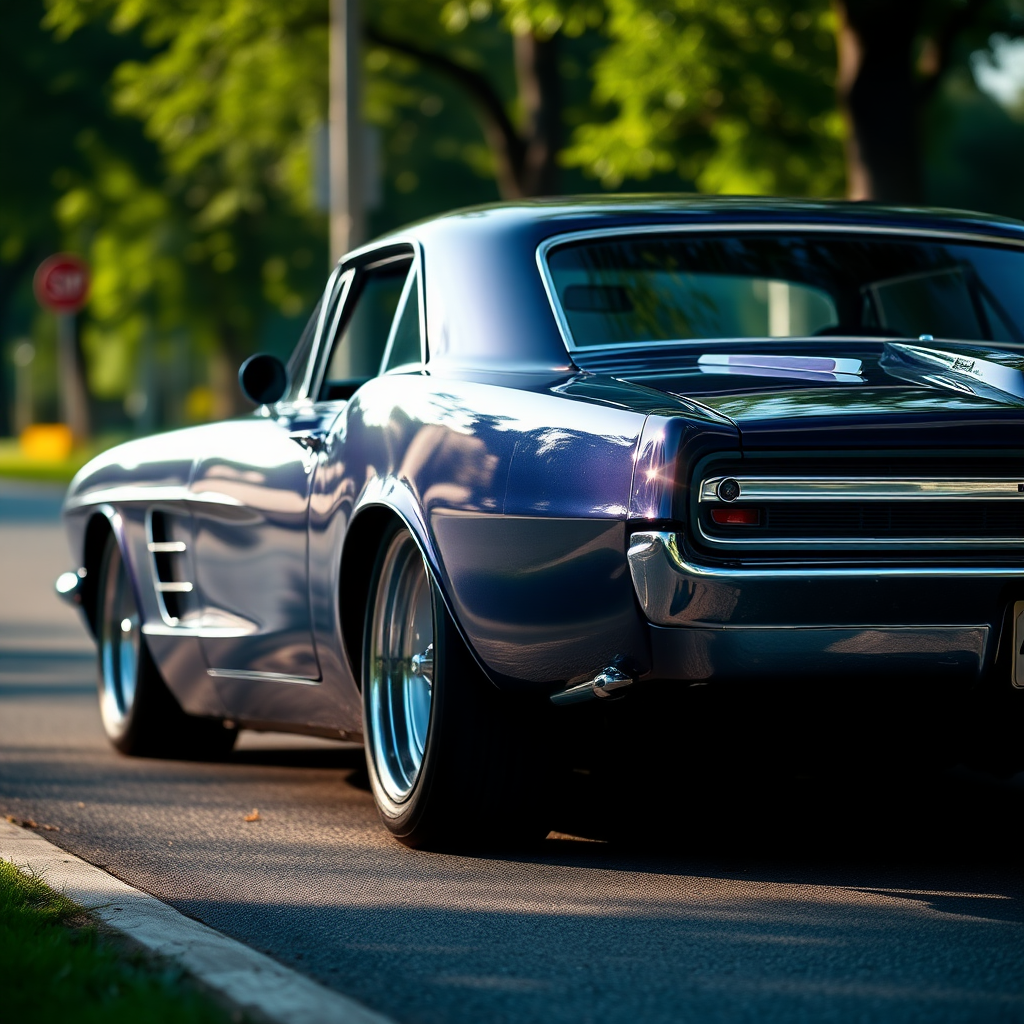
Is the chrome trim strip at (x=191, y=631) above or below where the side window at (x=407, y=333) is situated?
below

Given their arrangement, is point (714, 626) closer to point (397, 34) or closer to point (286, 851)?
point (286, 851)

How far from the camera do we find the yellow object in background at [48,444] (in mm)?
43344

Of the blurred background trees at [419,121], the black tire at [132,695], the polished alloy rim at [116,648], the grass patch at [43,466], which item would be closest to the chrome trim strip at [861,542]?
the black tire at [132,695]

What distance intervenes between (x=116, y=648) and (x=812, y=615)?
3695mm

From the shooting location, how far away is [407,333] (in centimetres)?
575

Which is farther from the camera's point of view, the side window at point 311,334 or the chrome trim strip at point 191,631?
the side window at point 311,334

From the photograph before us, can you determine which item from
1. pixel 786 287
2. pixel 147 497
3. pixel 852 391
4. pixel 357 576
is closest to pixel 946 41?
pixel 147 497

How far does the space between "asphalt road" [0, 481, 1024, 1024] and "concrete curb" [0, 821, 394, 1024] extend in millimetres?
110

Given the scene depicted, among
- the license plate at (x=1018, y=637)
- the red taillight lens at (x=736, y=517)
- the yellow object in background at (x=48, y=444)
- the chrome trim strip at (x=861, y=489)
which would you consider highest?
the chrome trim strip at (x=861, y=489)

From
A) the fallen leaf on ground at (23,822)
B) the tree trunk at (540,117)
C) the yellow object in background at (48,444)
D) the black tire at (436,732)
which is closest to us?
the black tire at (436,732)

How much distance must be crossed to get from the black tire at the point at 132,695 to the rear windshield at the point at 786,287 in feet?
7.72

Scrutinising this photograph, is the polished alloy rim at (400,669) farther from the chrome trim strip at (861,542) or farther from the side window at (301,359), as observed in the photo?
the side window at (301,359)

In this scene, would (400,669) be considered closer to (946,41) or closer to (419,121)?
(946,41)

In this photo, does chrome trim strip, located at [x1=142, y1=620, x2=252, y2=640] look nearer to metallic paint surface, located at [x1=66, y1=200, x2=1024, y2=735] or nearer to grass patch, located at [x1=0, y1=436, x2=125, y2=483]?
metallic paint surface, located at [x1=66, y1=200, x2=1024, y2=735]
